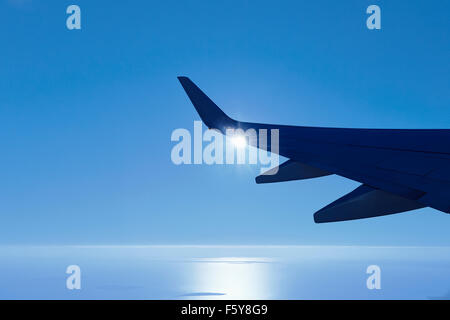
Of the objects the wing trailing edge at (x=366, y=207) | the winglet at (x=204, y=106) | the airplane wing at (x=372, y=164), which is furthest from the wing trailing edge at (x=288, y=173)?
the wing trailing edge at (x=366, y=207)

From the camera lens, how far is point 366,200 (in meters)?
4.27

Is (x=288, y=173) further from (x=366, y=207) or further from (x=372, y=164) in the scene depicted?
(x=366, y=207)

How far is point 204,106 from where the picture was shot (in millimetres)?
7398

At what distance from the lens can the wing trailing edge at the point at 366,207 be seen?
411 centimetres

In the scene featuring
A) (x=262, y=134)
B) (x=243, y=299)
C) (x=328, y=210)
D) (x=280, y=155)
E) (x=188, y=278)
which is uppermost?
(x=262, y=134)

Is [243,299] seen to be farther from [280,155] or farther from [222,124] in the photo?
[222,124]

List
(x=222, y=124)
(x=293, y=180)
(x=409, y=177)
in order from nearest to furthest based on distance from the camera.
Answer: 1. (x=409, y=177)
2. (x=293, y=180)
3. (x=222, y=124)

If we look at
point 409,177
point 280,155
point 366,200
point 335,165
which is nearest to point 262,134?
point 280,155

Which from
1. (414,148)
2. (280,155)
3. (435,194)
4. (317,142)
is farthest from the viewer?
(317,142)

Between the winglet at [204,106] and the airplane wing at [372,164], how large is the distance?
7cm

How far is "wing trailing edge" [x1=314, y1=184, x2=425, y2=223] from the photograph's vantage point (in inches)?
162

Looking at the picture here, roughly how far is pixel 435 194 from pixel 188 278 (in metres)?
205

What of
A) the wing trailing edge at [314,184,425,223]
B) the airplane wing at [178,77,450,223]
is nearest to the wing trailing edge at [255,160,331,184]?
the airplane wing at [178,77,450,223]

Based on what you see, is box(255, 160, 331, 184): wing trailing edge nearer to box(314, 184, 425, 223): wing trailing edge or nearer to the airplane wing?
the airplane wing
